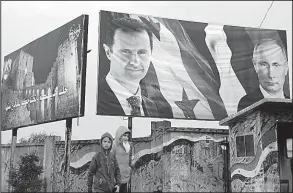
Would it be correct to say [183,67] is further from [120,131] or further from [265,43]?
[265,43]

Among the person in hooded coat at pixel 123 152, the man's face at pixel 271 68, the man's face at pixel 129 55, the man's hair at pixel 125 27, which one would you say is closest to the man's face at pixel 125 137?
the person in hooded coat at pixel 123 152

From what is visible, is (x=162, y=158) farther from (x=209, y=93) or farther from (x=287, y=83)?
(x=287, y=83)

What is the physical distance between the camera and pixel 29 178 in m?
13.1

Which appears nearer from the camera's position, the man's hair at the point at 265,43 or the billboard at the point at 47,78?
the billboard at the point at 47,78

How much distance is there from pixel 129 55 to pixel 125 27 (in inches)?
36.0

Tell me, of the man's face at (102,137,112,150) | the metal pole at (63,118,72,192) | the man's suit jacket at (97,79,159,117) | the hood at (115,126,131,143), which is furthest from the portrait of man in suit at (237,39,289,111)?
the metal pole at (63,118,72,192)

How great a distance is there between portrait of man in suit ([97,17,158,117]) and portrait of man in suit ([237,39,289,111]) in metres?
3.98

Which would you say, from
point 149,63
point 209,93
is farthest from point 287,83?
point 149,63

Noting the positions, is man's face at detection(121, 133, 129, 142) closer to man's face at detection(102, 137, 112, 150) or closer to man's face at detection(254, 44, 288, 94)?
man's face at detection(102, 137, 112, 150)

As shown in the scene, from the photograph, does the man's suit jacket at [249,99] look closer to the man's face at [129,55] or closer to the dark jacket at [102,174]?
the man's face at [129,55]

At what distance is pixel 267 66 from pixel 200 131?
3961 millimetres

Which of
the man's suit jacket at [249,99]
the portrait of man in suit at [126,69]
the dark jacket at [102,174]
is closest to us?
the dark jacket at [102,174]

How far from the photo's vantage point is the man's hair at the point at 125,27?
1238 centimetres

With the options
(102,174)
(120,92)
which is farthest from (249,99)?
(102,174)
